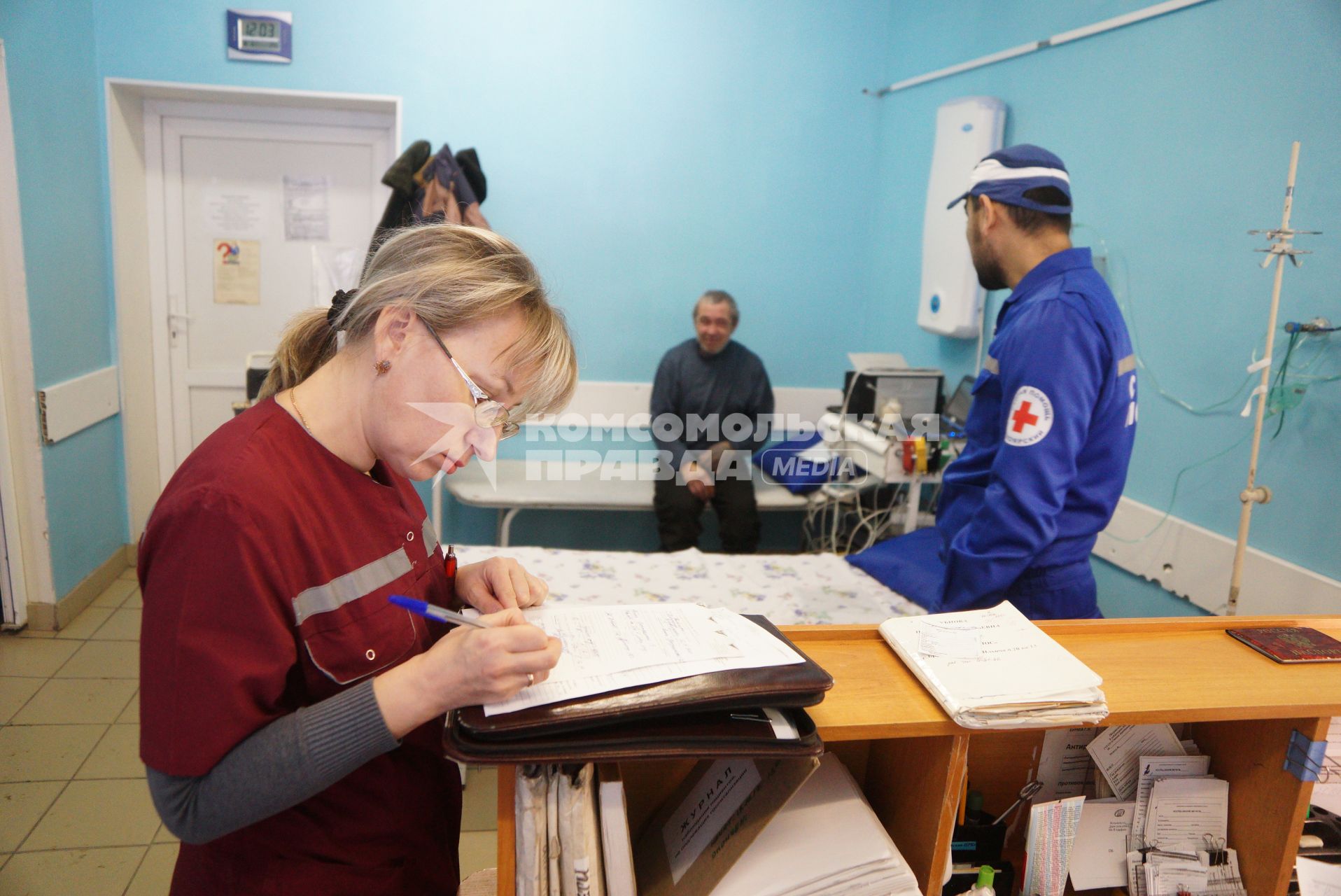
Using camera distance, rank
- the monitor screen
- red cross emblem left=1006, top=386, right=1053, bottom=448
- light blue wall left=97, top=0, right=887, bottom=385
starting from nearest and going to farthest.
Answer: red cross emblem left=1006, top=386, right=1053, bottom=448
the monitor screen
light blue wall left=97, top=0, right=887, bottom=385

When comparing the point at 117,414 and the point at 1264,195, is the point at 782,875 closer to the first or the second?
the point at 1264,195

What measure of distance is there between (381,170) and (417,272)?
3.44 metres

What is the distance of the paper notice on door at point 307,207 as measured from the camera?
4.03 m

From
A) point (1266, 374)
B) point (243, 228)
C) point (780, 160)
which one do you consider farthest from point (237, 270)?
point (1266, 374)

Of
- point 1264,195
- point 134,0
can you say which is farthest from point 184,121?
point 1264,195

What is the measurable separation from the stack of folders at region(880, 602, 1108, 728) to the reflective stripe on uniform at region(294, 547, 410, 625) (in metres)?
0.65

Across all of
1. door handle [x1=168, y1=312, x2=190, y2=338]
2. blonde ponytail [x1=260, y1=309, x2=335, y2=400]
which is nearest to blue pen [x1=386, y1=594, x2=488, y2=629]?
blonde ponytail [x1=260, y1=309, x2=335, y2=400]

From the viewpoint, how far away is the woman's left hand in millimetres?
1183

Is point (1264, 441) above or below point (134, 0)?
below

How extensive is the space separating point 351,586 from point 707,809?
507mm

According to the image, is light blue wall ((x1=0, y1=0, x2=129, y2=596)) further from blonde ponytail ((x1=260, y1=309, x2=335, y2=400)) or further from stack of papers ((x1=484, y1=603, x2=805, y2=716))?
stack of papers ((x1=484, y1=603, x2=805, y2=716))

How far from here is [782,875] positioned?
95 cm

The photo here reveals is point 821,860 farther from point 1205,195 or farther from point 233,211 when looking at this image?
point 233,211

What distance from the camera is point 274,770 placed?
2.71 feet
